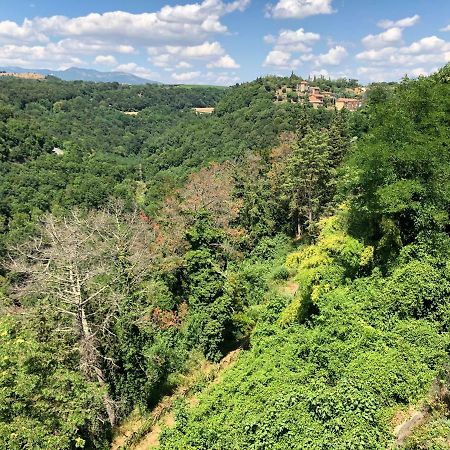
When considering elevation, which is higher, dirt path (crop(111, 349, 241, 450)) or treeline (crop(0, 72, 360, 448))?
treeline (crop(0, 72, 360, 448))

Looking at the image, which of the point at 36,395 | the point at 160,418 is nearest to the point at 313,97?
the point at 160,418

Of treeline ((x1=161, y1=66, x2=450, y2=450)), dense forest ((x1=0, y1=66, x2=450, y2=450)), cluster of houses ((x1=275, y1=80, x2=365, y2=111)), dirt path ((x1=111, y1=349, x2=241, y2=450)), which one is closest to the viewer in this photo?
treeline ((x1=161, y1=66, x2=450, y2=450))

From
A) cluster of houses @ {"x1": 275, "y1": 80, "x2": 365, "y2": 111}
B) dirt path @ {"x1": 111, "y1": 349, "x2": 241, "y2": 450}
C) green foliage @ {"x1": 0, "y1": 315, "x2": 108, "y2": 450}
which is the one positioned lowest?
dirt path @ {"x1": 111, "y1": 349, "x2": 241, "y2": 450}

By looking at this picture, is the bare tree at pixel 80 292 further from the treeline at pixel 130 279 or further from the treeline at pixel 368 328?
the treeline at pixel 368 328

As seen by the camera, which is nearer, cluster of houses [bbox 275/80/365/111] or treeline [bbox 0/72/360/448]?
treeline [bbox 0/72/360/448]

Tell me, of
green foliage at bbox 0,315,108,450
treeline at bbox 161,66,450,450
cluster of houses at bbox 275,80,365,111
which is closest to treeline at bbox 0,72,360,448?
green foliage at bbox 0,315,108,450

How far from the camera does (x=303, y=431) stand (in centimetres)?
1087

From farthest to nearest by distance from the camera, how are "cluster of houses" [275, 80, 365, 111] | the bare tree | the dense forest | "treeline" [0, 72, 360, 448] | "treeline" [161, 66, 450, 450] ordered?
1. "cluster of houses" [275, 80, 365, 111]
2. the bare tree
3. "treeline" [0, 72, 360, 448]
4. the dense forest
5. "treeline" [161, 66, 450, 450]

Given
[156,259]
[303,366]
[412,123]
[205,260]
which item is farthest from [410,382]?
[156,259]

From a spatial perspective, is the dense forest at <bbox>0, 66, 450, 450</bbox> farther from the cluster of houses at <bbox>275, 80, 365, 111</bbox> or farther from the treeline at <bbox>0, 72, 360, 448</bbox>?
the cluster of houses at <bbox>275, 80, 365, 111</bbox>

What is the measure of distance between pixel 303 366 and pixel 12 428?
30.4 ft

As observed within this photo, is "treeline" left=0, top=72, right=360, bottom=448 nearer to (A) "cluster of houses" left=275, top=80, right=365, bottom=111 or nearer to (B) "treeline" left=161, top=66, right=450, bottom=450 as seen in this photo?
(B) "treeline" left=161, top=66, right=450, bottom=450

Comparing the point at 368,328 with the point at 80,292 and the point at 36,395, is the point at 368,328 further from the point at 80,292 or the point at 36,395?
the point at 80,292

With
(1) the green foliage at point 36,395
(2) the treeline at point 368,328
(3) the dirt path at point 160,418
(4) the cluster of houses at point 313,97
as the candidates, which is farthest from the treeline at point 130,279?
(4) the cluster of houses at point 313,97
